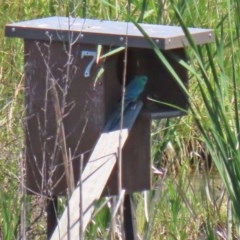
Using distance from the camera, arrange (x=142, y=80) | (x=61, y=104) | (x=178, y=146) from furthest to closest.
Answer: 1. (x=178, y=146)
2. (x=142, y=80)
3. (x=61, y=104)

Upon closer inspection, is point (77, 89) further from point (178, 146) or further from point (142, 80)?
point (178, 146)

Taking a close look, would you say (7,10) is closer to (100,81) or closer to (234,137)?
(100,81)

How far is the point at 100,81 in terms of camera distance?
3.41 metres

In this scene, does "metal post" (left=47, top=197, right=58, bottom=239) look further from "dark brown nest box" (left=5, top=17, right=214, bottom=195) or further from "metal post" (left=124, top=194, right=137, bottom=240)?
"metal post" (left=124, top=194, right=137, bottom=240)

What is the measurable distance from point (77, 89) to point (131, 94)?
0.60 feet

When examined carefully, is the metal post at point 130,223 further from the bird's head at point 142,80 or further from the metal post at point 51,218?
the bird's head at point 142,80

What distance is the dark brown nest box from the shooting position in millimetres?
3303

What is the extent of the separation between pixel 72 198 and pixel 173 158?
6.94ft

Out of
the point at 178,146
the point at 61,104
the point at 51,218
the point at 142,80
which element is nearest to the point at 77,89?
the point at 61,104

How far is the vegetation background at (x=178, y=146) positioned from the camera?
2801 mm

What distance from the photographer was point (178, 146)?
5133mm

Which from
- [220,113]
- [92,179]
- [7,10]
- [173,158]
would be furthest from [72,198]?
[7,10]

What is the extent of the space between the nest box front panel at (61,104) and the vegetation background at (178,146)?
4.9 inches

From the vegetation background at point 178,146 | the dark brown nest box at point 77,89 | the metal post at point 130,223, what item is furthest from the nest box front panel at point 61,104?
the metal post at point 130,223
